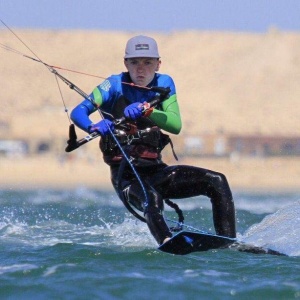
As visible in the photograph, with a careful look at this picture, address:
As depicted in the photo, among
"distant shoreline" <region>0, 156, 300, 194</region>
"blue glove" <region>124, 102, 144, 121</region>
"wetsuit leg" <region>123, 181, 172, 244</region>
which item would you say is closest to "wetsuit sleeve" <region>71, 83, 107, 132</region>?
"blue glove" <region>124, 102, 144, 121</region>

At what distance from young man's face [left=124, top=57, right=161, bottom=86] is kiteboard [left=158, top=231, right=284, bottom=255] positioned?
4.28ft

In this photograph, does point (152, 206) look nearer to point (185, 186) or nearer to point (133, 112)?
point (185, 186)

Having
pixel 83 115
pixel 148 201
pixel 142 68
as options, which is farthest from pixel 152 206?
pixel 142 68

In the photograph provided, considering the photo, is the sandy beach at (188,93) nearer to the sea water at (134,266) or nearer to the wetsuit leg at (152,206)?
the sea water at (134,266)

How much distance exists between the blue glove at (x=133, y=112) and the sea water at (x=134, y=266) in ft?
3.51

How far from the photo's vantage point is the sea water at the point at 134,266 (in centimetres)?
735

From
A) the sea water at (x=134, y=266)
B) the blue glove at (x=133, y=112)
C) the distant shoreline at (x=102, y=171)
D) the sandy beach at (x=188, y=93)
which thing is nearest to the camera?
the sea water at (x=134, y=266)


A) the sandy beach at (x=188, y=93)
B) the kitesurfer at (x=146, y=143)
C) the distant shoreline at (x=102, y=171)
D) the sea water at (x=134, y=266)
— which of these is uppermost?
the sandy beach at (x=188, y=93)

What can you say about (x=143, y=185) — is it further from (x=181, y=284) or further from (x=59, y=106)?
(x=59, y=106)

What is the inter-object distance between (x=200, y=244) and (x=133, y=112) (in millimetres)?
1128

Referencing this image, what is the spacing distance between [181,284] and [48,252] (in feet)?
5.86

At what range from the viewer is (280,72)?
102438 mm

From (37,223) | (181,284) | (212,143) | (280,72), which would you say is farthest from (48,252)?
(280,72)

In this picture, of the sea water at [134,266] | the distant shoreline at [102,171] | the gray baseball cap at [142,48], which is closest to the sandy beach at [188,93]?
the distant shoreline at [102,171]
